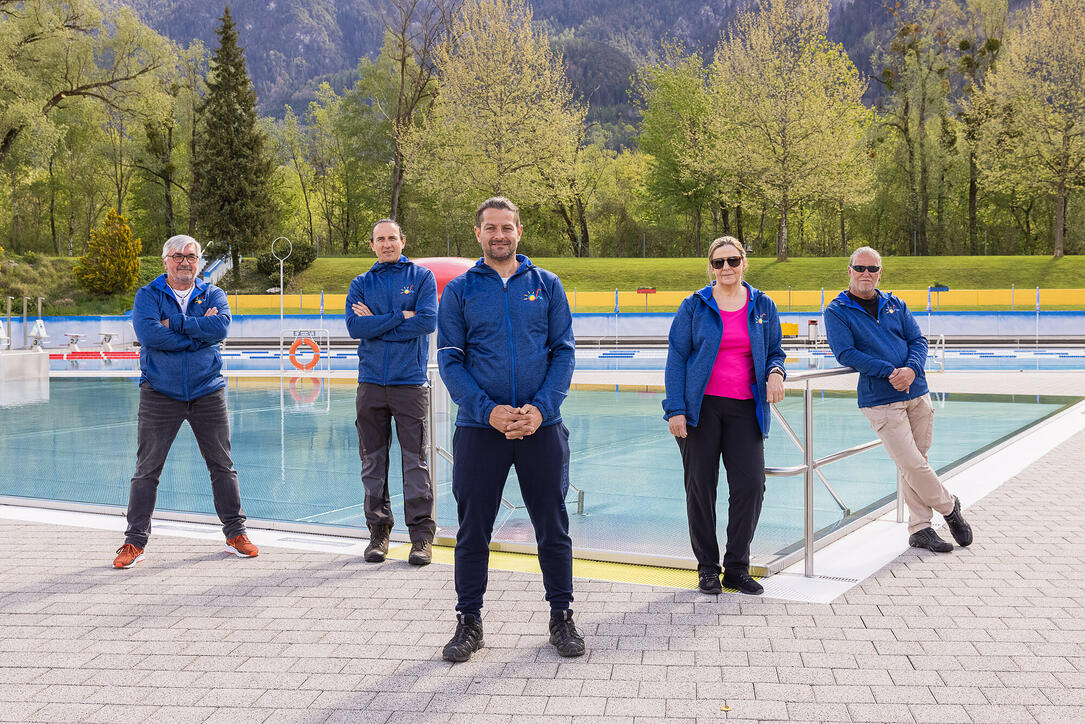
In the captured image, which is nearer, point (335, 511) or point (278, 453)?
point (335, 511)

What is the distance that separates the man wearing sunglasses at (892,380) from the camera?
575 cm

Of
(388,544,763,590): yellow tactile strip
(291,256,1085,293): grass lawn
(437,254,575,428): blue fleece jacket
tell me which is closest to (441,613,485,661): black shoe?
(437,254,575,428): blue fleece jacket

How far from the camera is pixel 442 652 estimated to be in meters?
4.05

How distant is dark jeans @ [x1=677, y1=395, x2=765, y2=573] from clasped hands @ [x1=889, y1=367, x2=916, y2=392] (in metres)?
1.15

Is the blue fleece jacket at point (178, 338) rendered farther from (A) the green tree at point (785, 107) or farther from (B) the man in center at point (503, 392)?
(A) the green tree at point (785, 107)

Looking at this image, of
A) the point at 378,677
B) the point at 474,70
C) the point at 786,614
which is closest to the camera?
the point at 378,677

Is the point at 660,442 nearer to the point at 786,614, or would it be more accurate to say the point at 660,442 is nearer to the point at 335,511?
the point at 335,511

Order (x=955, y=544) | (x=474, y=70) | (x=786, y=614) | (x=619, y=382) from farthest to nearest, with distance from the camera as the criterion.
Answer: (x=474, y=70)
(x=619, y=382)
(x=955, y=544)
(x=786, y=614)

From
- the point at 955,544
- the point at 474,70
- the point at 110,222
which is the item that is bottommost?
the point at 955,544

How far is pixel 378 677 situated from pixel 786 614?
1993mm

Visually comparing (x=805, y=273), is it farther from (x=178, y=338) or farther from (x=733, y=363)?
(x=178, y=338)

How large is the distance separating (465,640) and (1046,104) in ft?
162

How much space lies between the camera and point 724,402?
4984 millimetres

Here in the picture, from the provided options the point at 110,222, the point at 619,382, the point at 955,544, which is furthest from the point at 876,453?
the point at 110,222
